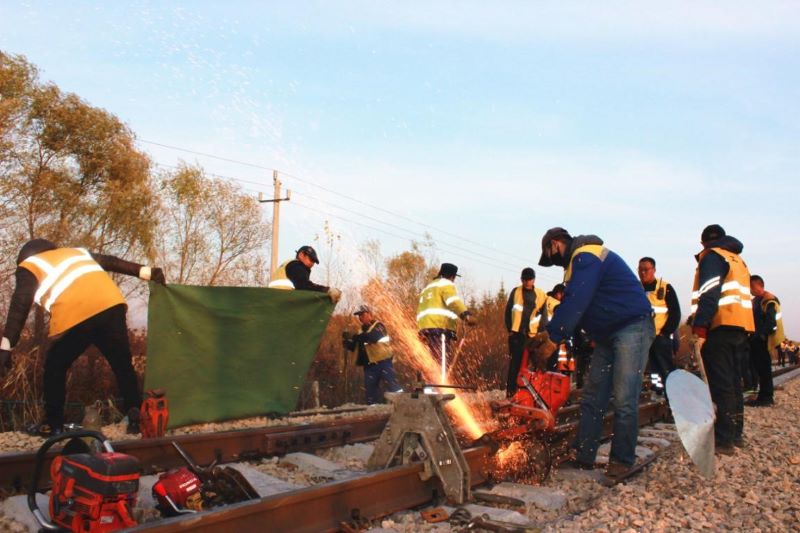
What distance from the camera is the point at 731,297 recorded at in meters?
7.23

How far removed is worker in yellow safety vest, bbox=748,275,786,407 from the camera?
1273 cm

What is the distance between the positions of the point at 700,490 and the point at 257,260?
24.8 metres

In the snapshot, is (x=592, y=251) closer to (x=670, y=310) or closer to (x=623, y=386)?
(x=623, y=386)

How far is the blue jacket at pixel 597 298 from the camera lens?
5477 mm

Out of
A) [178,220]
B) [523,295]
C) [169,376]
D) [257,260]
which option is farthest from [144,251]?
[169,376]

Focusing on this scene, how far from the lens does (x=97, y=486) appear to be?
3.28 metres

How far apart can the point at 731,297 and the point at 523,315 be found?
462 centimetres

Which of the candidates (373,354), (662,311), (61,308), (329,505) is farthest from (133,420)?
(662,311)

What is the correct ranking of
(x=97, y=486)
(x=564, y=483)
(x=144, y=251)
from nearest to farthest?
(x=97, y=486) < (x=564, y=483) < (x=144, y=251)

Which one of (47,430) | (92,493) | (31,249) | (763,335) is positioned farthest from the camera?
(763,335)

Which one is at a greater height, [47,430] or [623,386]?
[623,386]

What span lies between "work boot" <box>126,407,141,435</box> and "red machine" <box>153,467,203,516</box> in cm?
298

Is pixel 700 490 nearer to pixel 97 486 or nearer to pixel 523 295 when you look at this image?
pixel 97 486

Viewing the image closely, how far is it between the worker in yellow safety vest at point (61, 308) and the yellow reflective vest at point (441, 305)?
15.6 feet
